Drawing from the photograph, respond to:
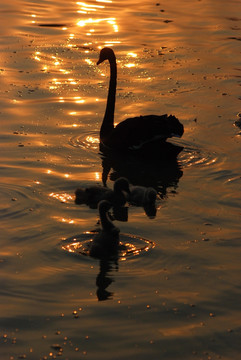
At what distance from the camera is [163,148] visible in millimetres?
10953

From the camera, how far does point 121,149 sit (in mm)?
11203

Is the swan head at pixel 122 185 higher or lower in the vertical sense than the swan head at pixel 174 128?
lower

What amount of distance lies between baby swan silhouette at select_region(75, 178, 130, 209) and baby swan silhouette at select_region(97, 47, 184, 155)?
1.44 meters

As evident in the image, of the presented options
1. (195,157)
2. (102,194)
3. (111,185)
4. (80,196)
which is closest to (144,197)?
(102,194)

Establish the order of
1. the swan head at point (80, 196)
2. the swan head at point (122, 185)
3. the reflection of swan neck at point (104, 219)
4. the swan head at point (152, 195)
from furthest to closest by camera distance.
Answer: the swan head at point (122, 185)
the swan head at point (152, 195)
the swan head at point (80, 196)
the reflection of swan neck at point (104, 219)

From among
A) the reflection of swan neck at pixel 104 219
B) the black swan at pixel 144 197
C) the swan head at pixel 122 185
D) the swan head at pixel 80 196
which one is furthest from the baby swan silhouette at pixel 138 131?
the reflection of swan neck at pixel 104 219

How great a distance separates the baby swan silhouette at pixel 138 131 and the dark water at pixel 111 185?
27cm

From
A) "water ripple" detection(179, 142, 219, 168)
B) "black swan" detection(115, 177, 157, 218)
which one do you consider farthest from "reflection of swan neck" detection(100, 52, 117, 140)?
"black swan" detection(115, 177, 157, 218)

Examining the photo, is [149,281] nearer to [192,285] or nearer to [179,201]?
[192,285]

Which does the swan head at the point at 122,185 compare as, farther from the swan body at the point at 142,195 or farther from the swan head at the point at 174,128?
the swan head at the point at 174,128

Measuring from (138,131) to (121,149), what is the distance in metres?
0.41

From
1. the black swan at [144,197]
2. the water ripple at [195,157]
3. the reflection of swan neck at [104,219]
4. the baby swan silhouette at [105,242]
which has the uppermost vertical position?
the reflection of swan neck at [104,219]

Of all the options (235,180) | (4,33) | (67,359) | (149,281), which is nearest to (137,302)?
(149,281)

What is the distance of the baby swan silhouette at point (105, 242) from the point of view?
7922 mm
